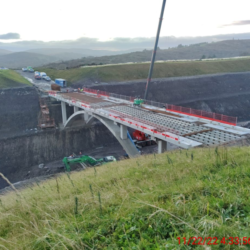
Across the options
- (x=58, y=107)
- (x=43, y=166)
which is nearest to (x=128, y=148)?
(x=43, y=166)

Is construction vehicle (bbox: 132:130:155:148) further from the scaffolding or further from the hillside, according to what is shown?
the hillside

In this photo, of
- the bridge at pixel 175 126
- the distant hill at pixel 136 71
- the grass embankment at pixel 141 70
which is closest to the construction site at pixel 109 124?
the bridge at pixel 175 126

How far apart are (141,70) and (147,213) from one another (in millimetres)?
59900

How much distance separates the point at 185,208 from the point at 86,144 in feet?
99.0

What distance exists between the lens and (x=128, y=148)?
19.9m

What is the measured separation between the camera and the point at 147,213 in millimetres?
3992

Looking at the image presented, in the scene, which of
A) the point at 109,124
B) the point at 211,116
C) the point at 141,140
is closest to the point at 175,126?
the point at 211,116

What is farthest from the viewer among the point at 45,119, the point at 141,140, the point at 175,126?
the point at 45,119

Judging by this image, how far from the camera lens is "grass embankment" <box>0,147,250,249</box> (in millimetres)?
3418

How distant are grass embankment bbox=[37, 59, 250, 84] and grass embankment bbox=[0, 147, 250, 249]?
49.7 metres

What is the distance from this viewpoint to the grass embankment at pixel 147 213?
342 centimetres

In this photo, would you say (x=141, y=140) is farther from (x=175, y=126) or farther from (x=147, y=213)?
(x=147, y=213)

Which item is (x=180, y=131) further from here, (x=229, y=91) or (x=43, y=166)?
(x=229, y=91)

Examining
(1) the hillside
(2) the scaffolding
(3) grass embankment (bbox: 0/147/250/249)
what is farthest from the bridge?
(1) the hillside
